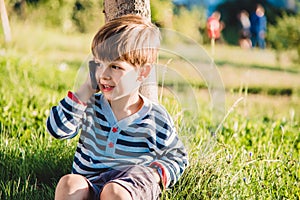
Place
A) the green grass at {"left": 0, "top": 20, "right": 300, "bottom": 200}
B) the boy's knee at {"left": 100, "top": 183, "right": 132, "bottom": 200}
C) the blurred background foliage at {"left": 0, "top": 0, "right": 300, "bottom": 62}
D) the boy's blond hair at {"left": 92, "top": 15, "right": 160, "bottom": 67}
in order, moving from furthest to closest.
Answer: the blurred background foliage at {"left": 0, "top": 0, "right": 300, "bottom": 62} < the green grass at {"left": 0, "top": 20, "right": 300, "bottom": 200} < the boy's blond hair at {"left": 92, "top": 15, "right": 160, "bottom": 67} < the boy's knee at {"left": 100, "top": 183, "right": 132, "bottom": 200}

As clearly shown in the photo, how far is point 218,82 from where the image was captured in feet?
7.89

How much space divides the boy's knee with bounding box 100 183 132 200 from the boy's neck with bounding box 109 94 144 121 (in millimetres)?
324

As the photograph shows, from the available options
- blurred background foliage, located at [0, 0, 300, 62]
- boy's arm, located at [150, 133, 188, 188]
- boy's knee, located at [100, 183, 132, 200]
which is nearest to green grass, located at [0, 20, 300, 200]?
boy's arm, located at [150, 133, 188, 188]

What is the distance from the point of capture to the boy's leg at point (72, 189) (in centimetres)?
209

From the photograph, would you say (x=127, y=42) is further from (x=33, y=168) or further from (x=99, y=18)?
(x=99, y=18)

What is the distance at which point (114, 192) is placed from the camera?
6.72ft

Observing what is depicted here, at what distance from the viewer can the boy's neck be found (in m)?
2.30

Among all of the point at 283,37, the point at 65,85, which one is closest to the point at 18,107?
the point at 65,85

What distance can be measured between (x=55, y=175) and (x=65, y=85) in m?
2.76

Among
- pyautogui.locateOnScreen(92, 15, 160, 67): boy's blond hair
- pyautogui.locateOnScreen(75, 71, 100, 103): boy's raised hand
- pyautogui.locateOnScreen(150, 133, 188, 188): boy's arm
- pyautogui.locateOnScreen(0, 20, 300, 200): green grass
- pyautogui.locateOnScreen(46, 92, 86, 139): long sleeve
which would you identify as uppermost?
pyautogui.locateOnScreen(92, 15, 160, 67): boy's blond hair

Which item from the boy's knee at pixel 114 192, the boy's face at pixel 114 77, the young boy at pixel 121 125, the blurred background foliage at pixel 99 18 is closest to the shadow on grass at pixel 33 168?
the young boy at pixel 121 125

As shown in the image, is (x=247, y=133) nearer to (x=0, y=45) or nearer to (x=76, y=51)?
(x=0, y=45)

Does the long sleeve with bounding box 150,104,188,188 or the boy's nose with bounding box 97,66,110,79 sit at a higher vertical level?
the boy's nose with bounding box 97,66,110,79

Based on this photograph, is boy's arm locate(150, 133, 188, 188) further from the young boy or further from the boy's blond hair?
the boy's blond hair
